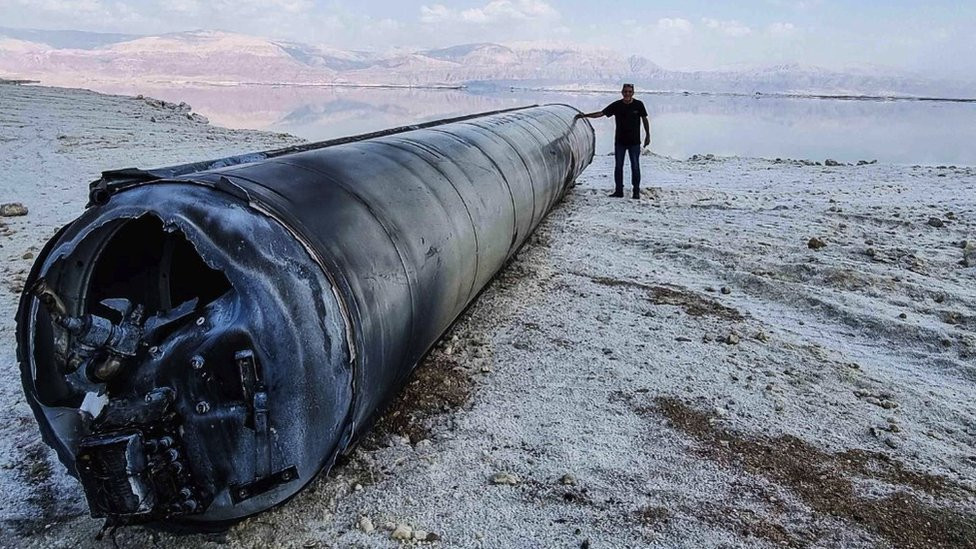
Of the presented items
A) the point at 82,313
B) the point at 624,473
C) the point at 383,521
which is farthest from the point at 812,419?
the point at 82,313

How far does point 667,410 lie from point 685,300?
1.64 m

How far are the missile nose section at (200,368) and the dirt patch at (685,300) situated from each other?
9.88ft

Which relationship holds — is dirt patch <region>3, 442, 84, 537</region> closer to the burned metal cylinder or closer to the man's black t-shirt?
the burned metal cylinder

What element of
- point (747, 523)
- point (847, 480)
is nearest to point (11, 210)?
point (747, 523)

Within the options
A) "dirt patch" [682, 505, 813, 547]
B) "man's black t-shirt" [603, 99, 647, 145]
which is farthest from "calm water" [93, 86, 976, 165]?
"dirt patch" [682, 505, 813, 547]

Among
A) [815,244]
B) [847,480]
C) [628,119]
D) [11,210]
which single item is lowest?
[847,480]

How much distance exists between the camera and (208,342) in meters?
2.12

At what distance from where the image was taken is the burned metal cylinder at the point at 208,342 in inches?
82.2

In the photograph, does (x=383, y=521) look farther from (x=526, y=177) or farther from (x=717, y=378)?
(x=526, y=177)

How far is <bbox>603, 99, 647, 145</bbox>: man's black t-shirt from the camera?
26.7 feet

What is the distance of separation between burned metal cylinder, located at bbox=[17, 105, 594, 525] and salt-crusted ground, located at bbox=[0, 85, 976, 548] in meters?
0.41

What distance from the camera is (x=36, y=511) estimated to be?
2514 mm

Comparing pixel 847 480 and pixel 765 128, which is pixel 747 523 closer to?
pixel 847 480

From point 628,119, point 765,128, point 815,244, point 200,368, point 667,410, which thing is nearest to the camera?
point 200,368
